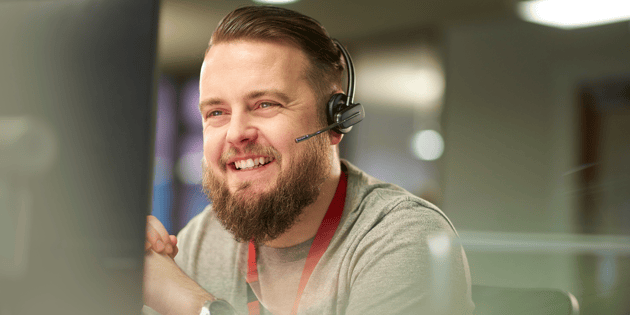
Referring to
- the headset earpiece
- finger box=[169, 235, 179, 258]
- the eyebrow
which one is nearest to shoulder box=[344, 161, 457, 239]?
the headset earpiece

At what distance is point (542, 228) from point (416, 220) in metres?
0.26

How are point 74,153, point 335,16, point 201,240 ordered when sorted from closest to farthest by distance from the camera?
point 74,153, point 335,16, point 201,240

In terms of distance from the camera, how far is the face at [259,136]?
2.68ft

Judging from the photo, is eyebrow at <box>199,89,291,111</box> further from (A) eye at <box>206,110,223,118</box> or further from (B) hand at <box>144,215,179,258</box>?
(B) hand at <box>144,215,179,258</box>

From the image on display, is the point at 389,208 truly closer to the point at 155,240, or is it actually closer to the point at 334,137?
the point at 334,137

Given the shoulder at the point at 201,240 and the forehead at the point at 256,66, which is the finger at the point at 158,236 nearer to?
the shoulder at the point at 201,240

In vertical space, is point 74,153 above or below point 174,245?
above

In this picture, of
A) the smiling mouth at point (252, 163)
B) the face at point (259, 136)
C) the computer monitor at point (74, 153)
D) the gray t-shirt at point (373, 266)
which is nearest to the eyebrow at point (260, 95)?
the face at point (259, 136)

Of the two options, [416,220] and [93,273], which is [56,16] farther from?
[416,220]

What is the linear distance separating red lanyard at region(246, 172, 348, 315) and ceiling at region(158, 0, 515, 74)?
31 centimetres

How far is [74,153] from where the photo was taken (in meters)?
0.38

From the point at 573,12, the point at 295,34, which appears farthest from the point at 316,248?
the point at 573,12

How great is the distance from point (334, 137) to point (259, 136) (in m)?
0.17

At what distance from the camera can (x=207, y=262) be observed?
3.34ft
